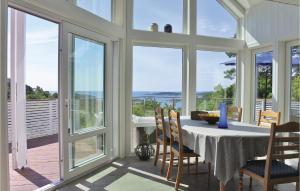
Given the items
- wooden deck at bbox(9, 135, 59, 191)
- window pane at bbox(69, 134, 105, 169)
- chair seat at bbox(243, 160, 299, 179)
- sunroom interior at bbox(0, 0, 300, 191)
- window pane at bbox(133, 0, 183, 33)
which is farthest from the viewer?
window pane at bbox(133, 0, 183, 33)

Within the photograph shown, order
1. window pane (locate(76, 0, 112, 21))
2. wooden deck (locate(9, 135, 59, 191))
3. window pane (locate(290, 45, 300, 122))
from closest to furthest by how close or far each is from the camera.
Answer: wooden deck (locate(9, 135, 59, 191)) < window pane (locate(76, 0, 112, 21)) < window pane (locate(290, 45, 300, 122))

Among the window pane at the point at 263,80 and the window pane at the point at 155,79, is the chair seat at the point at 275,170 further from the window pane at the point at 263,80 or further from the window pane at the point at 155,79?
the window pane at the point at 155,79

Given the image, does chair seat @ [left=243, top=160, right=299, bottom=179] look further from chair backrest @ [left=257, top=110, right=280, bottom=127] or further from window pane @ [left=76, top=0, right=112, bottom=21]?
window pane @ [left=76, top=0, right=112, bottom=21]

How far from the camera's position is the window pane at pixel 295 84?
4.28 meters

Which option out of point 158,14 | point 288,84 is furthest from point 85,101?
point 288,84

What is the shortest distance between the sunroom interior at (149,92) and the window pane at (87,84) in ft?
0.05

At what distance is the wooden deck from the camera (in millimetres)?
3469

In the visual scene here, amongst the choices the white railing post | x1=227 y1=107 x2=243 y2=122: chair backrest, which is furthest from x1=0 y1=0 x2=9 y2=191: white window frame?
x1=227 y1=107 x2=243 y2=122: chair backrest

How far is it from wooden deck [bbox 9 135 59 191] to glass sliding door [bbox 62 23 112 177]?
0.41 meters

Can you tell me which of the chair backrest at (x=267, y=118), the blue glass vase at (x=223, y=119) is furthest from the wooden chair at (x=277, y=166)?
the chair backrest at (x=267, y=118)

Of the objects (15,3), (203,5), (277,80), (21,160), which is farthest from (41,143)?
(277,80)

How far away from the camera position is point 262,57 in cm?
516

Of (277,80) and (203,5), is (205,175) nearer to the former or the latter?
(277,80)

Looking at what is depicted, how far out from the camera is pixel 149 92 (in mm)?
5016
